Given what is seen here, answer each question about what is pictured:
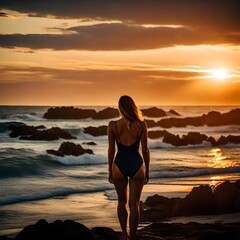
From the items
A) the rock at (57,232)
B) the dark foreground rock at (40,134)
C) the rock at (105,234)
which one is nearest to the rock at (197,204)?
the rock at (105,234)

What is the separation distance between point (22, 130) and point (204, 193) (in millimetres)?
40173

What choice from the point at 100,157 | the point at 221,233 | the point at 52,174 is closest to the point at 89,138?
the point at 100,157

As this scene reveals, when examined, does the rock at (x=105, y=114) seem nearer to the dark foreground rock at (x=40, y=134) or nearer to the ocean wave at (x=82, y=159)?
the dark foreground rock at (x=40, y=134)

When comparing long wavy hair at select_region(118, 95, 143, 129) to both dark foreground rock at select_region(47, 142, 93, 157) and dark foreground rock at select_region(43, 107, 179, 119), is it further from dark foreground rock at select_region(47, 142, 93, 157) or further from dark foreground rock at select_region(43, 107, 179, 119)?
dark foreground rock at select_region(43, 107, 179, 119)

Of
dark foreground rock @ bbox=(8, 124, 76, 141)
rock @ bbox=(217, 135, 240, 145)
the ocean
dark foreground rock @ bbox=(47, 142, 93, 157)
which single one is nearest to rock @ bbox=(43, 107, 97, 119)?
dark foreground rock @ bbox=(8, 124, 76, 141)

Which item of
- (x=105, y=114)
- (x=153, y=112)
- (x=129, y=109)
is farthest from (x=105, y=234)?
(x=153, y=112)

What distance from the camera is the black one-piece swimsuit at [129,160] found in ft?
24.4

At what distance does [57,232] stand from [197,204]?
5193 millimetres

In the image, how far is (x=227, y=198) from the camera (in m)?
12.5

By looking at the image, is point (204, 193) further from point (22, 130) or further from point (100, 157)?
point (22, 130)

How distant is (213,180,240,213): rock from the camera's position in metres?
12.4

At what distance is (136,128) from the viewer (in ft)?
24.2

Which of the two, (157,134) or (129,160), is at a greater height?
(157,134)

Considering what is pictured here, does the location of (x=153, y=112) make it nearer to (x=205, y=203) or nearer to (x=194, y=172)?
(x=194, y=172)
